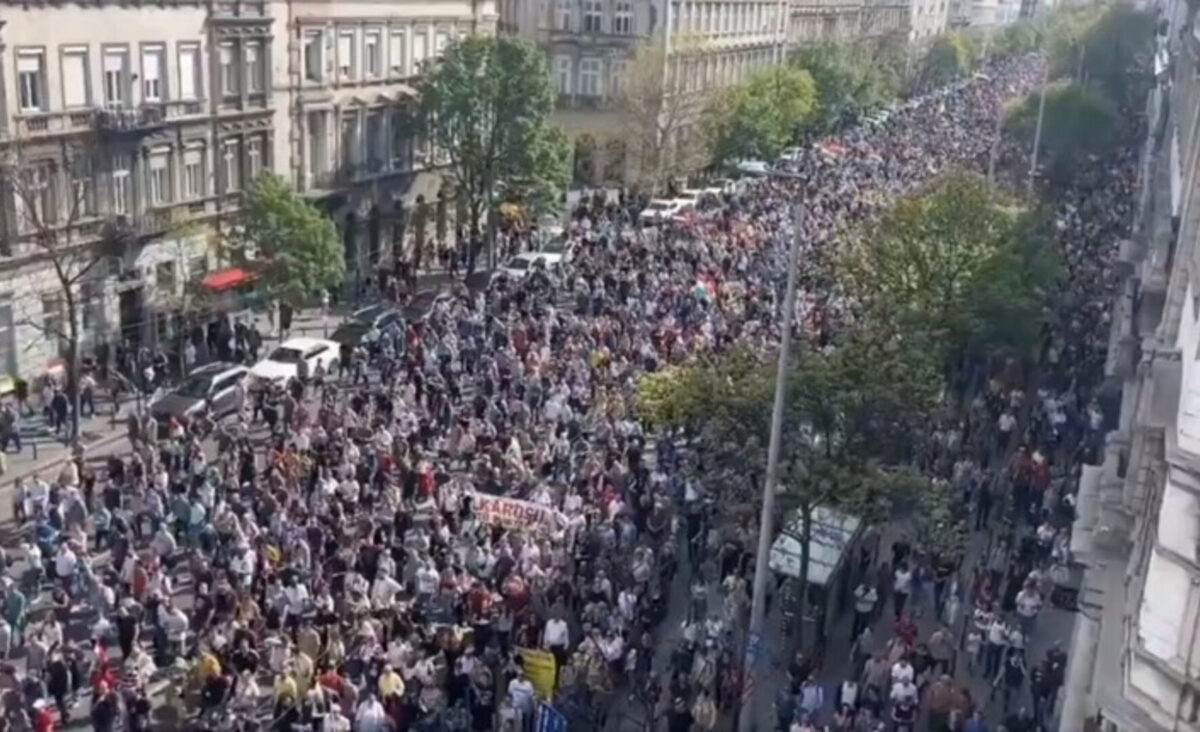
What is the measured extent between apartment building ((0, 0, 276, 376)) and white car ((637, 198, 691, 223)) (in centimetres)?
1603

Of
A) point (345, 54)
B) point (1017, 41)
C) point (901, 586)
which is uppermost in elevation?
point (345, 54)

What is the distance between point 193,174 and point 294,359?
7.86m

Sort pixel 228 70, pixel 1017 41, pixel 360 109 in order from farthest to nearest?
pixel 1017 41
pixel 360 109
pixel 228 70

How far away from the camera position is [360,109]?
44.3 m

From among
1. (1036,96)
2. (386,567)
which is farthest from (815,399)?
(1036,96)

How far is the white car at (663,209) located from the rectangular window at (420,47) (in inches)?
385

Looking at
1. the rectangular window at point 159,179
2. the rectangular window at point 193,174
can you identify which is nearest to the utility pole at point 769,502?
the rectangular window at point 159,179

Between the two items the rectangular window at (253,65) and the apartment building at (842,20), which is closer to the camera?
the rectangular window at (253,65)

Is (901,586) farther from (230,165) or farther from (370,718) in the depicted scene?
(230,165)

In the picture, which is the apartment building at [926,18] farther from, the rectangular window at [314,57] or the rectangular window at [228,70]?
the rectangular window at [228,70]

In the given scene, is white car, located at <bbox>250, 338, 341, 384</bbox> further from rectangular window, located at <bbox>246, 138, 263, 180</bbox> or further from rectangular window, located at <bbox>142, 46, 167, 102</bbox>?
rectangular window, located at <bbox>246, 138, 263, 180</bbox>

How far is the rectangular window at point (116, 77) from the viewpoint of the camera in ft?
111

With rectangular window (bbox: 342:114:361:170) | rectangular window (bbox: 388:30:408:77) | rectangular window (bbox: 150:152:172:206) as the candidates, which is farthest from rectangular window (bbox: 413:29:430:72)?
rectangular window (bbox: 150:152:172:206)

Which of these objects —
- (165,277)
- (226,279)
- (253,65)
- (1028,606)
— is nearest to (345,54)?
(253,65)
